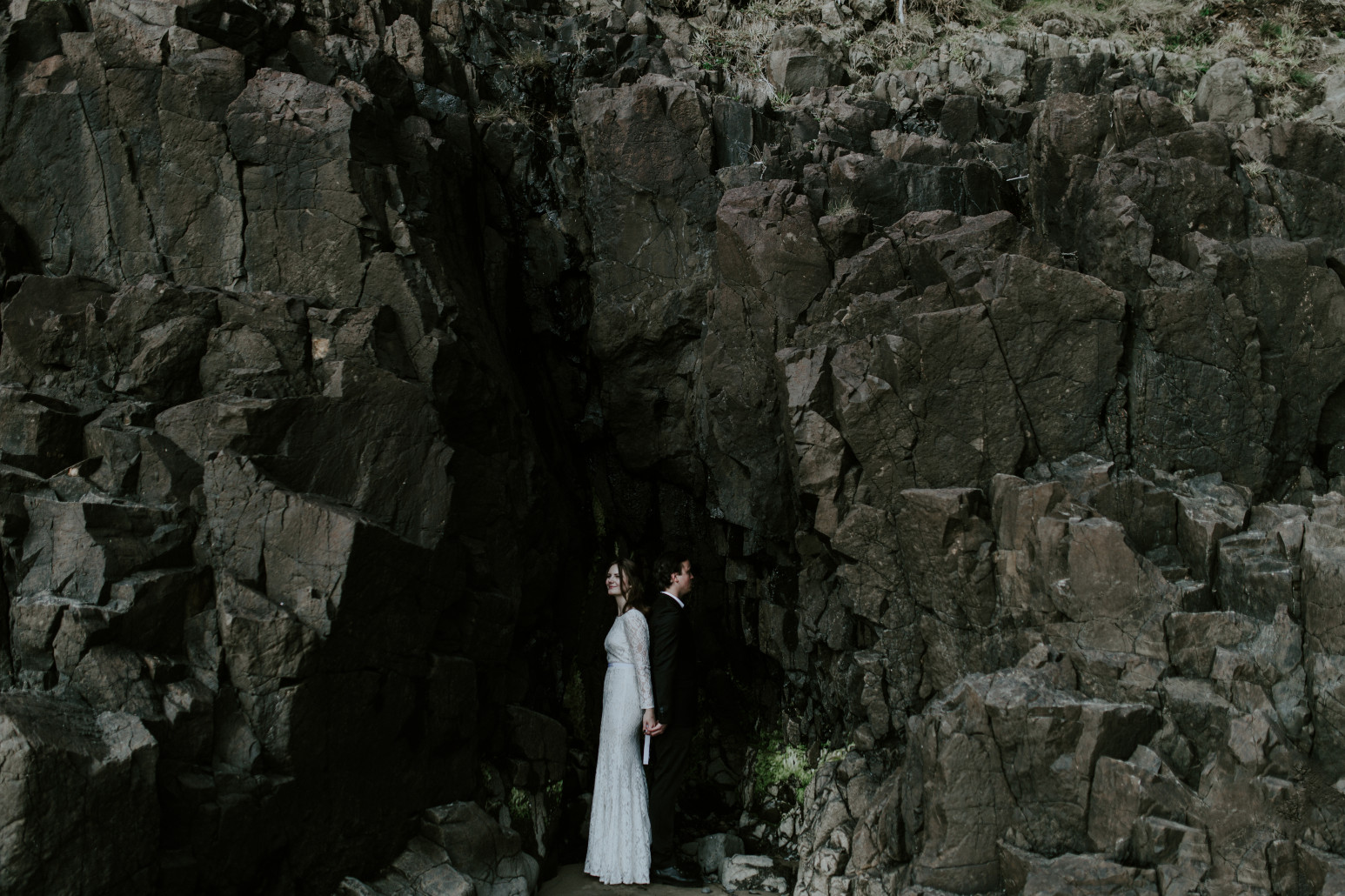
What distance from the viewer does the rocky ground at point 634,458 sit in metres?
8.04

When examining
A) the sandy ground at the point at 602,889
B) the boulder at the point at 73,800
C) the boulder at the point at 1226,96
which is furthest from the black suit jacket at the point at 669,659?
the boulder at the point at 1226,96

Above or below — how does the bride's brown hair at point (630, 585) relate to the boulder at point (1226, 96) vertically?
below

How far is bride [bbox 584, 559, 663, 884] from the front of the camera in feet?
32.4

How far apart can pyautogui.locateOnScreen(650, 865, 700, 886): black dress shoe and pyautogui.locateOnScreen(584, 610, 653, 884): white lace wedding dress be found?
277mm

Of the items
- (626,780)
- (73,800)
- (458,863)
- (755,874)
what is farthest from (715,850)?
(73,800)

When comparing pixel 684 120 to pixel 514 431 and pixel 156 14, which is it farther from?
pixel 156 14

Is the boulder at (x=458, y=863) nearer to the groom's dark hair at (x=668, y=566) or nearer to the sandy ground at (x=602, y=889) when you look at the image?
the sandy ground at (x=602, y=889)

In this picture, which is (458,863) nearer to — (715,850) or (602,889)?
(602,889)

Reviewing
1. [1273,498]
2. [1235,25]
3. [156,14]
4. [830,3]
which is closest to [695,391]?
[1273,498]

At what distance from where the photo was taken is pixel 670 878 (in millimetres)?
10109

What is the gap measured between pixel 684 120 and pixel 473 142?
3.01 meters

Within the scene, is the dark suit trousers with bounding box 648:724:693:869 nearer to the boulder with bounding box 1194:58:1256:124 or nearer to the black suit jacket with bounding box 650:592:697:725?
the black suit jacket with bounding box 650:592:697:725

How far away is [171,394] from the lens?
373 inches

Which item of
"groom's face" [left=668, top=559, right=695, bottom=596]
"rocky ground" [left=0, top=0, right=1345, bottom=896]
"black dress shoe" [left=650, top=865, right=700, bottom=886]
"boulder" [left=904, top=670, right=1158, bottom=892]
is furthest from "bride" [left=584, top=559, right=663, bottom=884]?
"boulder" [left=904, top=670, right=1158, bottom=892]
